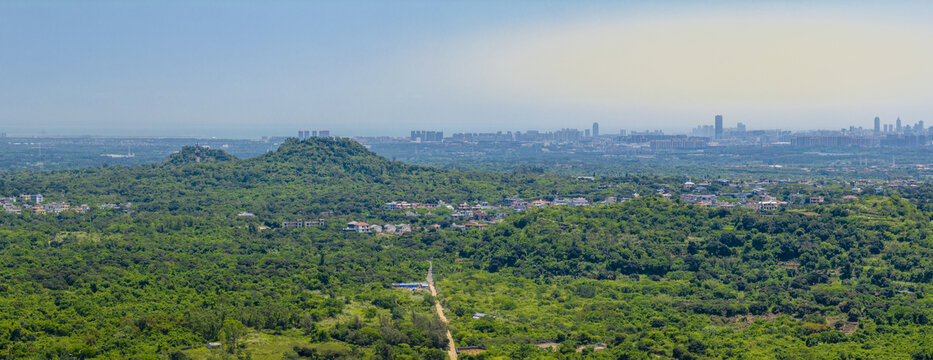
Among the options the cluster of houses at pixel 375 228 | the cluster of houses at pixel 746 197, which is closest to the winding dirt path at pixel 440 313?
the cluster of houses at pixel 375 228

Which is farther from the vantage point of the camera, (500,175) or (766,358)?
(500,175)

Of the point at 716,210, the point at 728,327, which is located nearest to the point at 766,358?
the point at 728,327

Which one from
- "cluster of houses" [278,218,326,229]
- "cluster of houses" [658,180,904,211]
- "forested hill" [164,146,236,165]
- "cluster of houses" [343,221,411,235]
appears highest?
"forested hill" [164,146,236,165]

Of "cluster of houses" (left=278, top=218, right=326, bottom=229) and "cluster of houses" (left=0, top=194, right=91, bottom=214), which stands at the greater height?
"cluster of houses" (left=0, top=194, right=91, bottom=214)

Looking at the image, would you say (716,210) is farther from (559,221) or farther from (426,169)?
(426,169)

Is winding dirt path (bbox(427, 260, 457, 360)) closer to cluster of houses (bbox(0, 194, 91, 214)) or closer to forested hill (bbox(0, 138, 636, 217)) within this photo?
forested hill (bbox(0, 138, 636, 217))

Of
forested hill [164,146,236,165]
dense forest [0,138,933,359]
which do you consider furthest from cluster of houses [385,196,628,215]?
forested hill [164,146,236,165]

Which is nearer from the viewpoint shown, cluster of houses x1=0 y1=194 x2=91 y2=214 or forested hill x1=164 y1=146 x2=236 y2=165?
cluster of houses x1=0 y1=194 x2=91 y2=214
